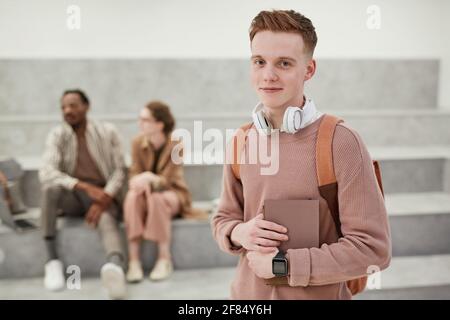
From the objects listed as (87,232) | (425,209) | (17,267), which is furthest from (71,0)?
(425,209)

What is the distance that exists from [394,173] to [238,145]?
1.36 m

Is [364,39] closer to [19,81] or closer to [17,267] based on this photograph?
[17,267]

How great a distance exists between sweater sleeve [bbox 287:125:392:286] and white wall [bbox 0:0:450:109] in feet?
0.77

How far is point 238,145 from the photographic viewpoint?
0.69 meters

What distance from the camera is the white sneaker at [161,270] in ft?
Result: 6.10

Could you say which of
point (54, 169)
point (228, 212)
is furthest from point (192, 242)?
point (228, 212)

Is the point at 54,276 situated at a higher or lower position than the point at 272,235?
lower

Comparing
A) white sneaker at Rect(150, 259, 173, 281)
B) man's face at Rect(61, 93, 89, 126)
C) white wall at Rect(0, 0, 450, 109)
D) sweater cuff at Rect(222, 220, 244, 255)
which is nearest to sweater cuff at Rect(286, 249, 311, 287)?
sweater cuff at Rect(222, 220, 244, 255)

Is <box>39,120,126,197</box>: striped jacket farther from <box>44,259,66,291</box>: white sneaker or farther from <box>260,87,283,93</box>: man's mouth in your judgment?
<box>260,87,283,93</box>: man's mouth

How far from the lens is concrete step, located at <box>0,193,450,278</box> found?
1.88 metres

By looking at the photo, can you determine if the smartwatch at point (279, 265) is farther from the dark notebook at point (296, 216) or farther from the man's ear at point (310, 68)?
the man's ear at point (310, 68)

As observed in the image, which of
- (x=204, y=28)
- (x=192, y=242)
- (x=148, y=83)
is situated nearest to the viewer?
(x=204, y=28)

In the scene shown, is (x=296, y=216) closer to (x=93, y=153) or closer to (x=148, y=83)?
(x=93, y=153)
